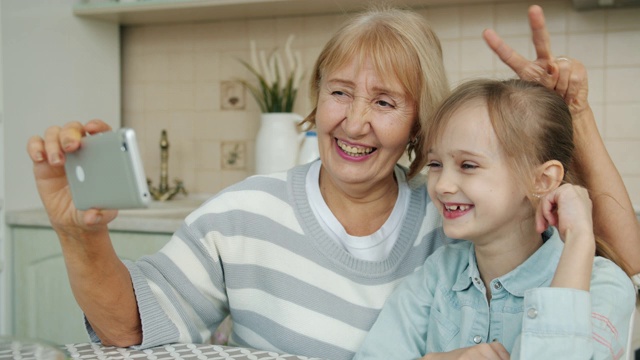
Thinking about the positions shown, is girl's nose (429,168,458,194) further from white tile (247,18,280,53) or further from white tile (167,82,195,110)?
white tile (167,82,195,110)

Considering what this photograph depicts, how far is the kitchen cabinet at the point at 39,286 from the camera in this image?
2232 mm

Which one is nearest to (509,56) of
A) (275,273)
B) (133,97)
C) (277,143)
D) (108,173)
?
Answer: (275,273)

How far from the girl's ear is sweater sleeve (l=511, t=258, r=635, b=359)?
0.58ft

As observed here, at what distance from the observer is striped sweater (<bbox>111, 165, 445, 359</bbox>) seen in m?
1.27

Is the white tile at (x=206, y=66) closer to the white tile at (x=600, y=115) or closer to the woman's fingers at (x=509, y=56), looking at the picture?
the white tile at (x=600, y=115)

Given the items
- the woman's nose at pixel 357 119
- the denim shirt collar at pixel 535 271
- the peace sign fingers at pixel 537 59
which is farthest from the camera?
the woman's nose at pixel 357 119

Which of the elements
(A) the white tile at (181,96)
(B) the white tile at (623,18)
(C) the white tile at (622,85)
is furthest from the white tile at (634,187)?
(A) the white tile at (181,96)

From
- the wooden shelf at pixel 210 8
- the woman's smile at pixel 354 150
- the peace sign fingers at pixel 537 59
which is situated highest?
the wooden shelf at pixel 210 8

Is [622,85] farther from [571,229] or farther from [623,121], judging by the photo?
[571,229]

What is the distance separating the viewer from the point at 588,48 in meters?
2.23

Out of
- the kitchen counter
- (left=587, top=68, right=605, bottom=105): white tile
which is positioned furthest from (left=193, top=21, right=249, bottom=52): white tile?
(left=587, top=68, right=605, bottom=105): white tile

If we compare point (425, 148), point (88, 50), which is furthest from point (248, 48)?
point (425, 148)

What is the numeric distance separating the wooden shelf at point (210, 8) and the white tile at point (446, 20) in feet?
0.13

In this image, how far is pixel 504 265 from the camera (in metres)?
1.10
